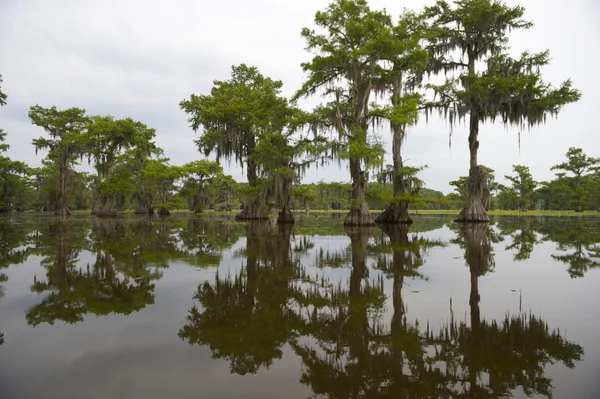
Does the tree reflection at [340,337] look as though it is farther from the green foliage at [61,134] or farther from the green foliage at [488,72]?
the green foliage at [61,134]

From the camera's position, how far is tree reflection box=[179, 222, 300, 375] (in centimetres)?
329

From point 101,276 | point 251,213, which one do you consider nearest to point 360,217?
point 251,213

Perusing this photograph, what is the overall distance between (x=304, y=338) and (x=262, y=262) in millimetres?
4643

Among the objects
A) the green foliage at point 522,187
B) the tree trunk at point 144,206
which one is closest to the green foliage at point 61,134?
the tree trunk at point 144,206

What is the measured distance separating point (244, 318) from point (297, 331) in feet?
2.59

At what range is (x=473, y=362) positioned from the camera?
3.07 metres

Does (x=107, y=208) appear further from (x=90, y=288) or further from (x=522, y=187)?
(x=522, y=187)

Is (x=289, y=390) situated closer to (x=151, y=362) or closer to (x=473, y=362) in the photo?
(x=151, y=362)

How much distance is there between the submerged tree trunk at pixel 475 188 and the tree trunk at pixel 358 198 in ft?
31.4

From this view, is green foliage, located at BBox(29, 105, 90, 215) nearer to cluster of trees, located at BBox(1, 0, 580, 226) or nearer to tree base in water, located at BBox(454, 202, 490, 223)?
cluster of trees, located at BBox(1, 0, 580, 226)

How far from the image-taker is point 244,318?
4191 mm

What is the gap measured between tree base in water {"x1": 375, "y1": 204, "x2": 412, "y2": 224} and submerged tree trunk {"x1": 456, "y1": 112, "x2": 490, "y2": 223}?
498 centimetres

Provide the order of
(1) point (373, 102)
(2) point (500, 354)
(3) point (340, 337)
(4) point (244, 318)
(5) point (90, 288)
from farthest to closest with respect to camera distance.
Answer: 1. (1) point (373, 102)
2. (5) point (90, 288)
3. (4) point (244, 318)
4. (3) point (340, 337)
5. (2) point (500, 354)

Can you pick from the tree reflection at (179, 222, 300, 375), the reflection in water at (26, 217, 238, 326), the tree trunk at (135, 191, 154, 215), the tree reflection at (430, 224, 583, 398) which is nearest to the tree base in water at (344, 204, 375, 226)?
the reflection in water at (26, 217, 238, 326)
